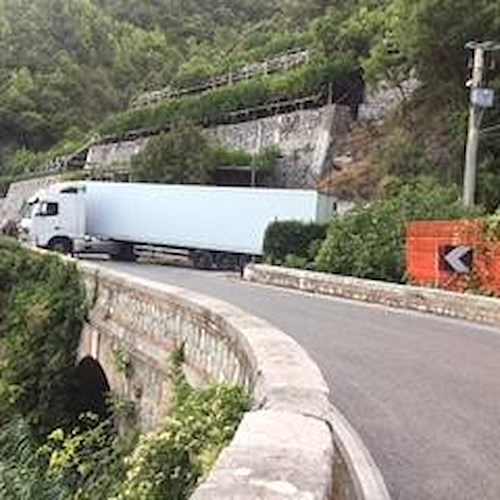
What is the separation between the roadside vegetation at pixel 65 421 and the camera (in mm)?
7086

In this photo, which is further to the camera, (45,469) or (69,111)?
(69,111)

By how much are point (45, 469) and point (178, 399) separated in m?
2.59

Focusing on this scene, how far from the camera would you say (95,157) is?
6794cm

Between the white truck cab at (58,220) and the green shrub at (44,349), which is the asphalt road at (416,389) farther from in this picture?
the white truck cab at (58,220)

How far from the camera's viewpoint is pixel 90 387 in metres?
19.5

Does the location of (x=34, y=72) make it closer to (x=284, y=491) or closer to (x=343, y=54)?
(x=343, y=54)

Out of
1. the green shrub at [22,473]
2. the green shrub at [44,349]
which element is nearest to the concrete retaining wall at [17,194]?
the green shrub at [44,349]

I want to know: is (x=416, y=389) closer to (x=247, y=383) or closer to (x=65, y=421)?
(x=247, y=383)

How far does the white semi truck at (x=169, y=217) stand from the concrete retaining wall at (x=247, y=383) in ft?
61.2

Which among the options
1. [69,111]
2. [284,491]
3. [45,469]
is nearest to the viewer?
[284,491]

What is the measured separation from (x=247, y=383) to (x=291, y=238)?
25168 millimetres

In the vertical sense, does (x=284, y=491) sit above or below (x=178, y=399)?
above

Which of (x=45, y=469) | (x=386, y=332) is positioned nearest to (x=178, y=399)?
(x=45, y=469)

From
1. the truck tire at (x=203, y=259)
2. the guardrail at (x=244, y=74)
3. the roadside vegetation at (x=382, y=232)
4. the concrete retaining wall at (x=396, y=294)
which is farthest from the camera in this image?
the guardrail at (x=244, y=74)
